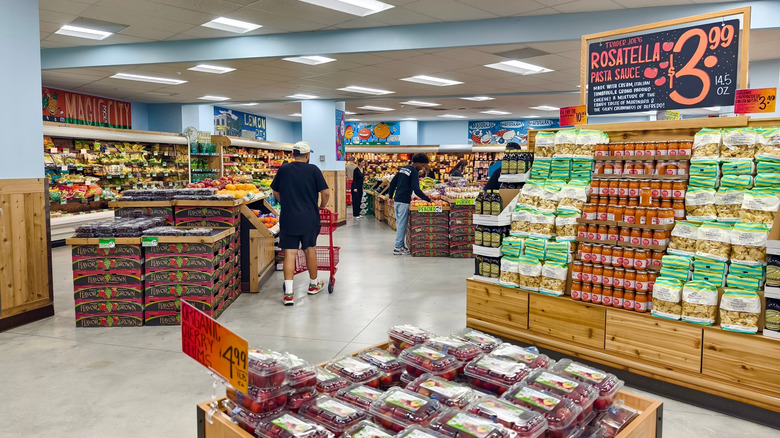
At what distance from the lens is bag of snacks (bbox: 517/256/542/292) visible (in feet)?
13.1

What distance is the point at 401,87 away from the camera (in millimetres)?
12500

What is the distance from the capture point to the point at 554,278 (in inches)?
155

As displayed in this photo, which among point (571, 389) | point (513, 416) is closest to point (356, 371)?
point (513, 416)

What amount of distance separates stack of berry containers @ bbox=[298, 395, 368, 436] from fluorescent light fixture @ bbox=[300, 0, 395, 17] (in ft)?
20.0

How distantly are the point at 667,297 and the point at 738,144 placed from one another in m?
1.05

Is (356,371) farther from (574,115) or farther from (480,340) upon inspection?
(574,115)

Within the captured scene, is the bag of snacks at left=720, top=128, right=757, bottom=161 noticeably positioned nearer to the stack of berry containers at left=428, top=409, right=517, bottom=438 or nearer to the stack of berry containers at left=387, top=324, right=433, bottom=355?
the stack of berry containers at left=387, top=324, right=433, bottom=355

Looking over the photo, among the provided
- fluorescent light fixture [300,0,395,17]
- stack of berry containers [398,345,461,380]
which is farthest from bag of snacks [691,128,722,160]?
fluorescent light fixture [300,0,395,17]

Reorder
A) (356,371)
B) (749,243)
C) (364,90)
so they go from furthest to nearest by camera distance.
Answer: (364,90) → (749,243) → (356,371)

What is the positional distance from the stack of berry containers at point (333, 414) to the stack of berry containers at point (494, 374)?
0.47 m

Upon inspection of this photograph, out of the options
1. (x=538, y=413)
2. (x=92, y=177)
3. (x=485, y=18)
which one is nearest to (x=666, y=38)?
(x=538, y=413)

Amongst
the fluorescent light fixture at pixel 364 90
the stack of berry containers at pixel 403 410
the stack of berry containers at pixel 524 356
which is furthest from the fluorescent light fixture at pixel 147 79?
the stack of berry containers at pixel 403 410

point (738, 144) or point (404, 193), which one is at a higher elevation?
point (738, 144)

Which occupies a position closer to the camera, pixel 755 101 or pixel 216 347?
pixel 216 347
